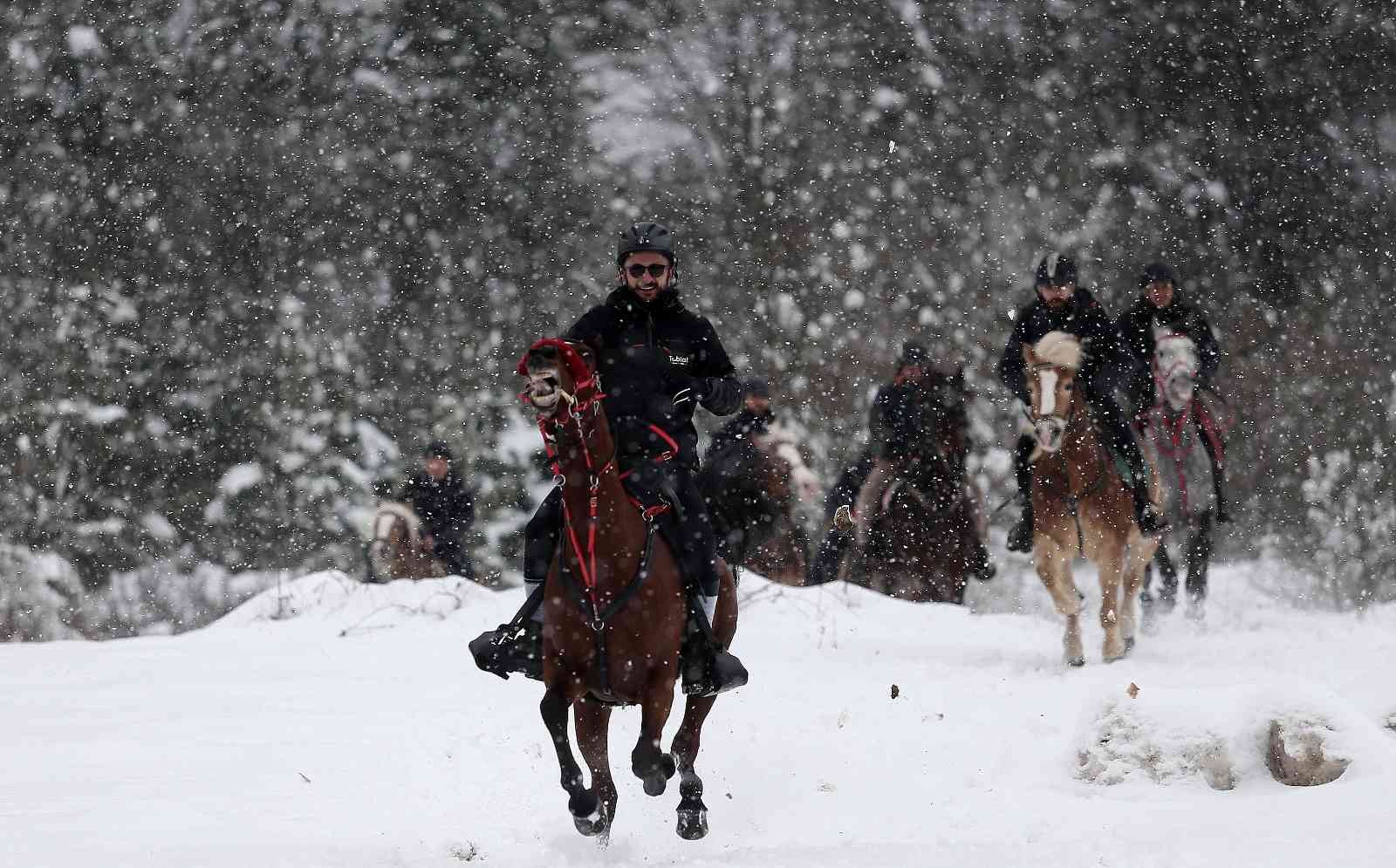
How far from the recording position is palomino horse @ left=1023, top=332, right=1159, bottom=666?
40.9ft

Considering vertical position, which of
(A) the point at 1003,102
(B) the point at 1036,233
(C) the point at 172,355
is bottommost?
(C) the point at 172,355

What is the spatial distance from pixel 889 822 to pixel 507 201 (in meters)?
22.4

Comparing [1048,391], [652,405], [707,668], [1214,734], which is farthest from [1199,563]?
[652,405]

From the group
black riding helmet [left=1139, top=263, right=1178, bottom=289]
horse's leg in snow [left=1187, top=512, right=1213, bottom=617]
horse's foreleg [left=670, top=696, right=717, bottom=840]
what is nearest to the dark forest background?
horse's leg in snow [left=1187, top=512, right=1213, bottom=617]

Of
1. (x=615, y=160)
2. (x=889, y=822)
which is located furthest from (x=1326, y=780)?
(x=615, y=160)

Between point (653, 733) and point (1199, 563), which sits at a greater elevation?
point (653, 733)

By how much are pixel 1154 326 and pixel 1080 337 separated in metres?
1.62

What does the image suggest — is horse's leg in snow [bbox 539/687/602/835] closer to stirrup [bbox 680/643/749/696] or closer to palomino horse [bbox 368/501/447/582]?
stirrup [bbox 680/643/749/696]

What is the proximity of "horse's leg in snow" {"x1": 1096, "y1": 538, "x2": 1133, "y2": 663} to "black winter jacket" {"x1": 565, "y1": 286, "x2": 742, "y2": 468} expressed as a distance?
596cm

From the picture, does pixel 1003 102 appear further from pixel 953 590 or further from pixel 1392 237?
pixel 953 590

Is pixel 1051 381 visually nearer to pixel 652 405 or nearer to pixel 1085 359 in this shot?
pixel 1085 359

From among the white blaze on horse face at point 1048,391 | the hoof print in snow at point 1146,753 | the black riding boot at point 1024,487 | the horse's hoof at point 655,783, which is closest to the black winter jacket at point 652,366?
the horse's hoof at point 655,783

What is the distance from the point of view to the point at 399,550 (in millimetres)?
19453

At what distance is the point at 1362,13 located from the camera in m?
24.5
